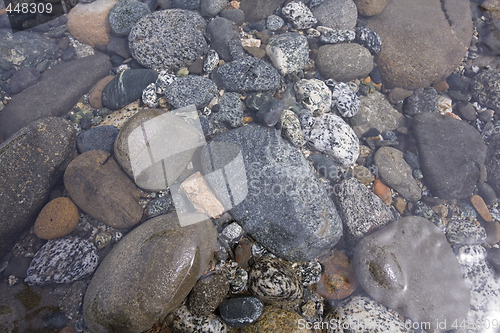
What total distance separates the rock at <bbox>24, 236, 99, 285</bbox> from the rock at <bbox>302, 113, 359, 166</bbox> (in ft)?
12.3

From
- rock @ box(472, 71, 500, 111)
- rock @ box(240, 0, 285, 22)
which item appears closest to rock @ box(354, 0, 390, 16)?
rock @ box(240, 0, 285, 22)

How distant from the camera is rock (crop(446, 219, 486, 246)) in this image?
4.79 meters

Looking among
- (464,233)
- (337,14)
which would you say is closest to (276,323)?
(464,233)

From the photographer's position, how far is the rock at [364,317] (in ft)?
12.8

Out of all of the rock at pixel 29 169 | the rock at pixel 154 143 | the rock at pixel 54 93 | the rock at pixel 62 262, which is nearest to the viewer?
the rock at pixel 62 262

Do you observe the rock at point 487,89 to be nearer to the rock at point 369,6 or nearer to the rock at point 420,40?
the rock at point 420,40

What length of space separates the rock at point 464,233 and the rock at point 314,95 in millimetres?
2898

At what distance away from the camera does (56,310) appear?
3.73 m

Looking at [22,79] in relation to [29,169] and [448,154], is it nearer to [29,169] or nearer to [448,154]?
[29,169]

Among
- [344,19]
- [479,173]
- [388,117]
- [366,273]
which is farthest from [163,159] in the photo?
[479,173]

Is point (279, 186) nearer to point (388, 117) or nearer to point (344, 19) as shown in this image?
point (388, 117)

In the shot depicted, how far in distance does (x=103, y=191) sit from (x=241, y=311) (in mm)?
2591

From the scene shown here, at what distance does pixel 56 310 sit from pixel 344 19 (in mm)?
6962

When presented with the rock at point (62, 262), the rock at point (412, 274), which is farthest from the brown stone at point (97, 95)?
the rock at point (412, 274)
